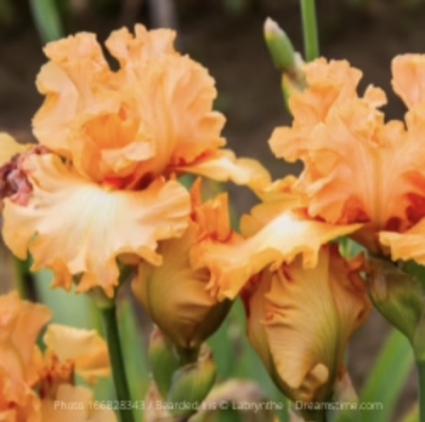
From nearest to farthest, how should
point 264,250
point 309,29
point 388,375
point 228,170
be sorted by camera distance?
point 264,250 → point 228,170 → point 309,29 → point 388,375

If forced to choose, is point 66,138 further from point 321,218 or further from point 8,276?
point 8,276

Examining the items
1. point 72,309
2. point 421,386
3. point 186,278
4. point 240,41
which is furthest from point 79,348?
point 240,41

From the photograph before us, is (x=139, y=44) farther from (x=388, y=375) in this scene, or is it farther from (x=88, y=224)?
(x=388, y=375)

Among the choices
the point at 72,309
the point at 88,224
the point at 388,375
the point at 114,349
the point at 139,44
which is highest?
the point at 139,44

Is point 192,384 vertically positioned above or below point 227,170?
below

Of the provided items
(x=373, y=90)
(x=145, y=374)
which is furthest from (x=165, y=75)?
(x=145, y=374)

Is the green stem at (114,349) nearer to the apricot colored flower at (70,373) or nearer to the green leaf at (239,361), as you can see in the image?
the apricot colored flower at (70,373)

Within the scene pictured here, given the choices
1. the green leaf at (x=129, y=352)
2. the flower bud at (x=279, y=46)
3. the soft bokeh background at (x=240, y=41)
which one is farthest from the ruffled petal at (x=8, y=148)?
the soft bokeh background at (x=240, y=41)

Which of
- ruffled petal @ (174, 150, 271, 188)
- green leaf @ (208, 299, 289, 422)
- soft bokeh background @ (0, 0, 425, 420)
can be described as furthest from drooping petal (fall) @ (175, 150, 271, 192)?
soft bokeh background @ (0, 0, 425, 420)
